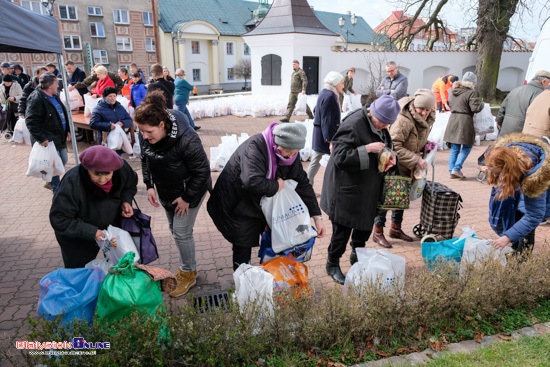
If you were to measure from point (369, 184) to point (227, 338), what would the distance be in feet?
5.90

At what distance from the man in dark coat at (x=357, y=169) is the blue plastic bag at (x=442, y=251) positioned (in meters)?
0.56

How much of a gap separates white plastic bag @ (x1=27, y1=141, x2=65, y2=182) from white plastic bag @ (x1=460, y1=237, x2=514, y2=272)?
5.48 m

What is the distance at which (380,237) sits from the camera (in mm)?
4578

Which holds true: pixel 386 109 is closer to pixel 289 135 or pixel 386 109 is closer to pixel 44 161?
pixel 289 135

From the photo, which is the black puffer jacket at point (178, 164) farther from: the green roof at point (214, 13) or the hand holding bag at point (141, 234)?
the green roof at point (214, 13)

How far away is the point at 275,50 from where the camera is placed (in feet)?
56.7

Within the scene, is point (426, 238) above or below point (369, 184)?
below

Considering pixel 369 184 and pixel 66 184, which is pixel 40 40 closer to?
pixel 66 184

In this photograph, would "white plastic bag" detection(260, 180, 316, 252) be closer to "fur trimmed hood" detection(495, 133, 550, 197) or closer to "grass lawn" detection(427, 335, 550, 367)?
"grass lawn" detection(427, 335, 550, 367)

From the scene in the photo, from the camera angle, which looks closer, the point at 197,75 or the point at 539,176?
the point at 539,176

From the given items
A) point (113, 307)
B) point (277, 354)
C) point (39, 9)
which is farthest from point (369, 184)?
point (39, 9)

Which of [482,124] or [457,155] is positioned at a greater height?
[482,124]

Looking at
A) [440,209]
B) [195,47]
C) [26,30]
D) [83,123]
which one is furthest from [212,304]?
[195,47]

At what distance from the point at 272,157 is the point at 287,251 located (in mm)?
771
